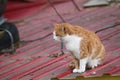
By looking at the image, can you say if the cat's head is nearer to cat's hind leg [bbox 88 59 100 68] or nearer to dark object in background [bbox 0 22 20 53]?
cat's hind leg [bbox 88 59 100 68]

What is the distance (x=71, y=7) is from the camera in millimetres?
8047

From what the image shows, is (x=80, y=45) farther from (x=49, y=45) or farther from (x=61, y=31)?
(x=49, y=45)

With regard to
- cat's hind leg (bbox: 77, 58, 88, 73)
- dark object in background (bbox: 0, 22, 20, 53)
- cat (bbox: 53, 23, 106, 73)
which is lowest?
cat's hind leg (bbox: 77, 58, 88, 73)

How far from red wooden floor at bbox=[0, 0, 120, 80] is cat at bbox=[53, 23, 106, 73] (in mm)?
104

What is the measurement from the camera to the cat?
13.4 ft

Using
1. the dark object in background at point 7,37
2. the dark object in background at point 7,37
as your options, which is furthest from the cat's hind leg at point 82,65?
the dark object in background at point 7,37

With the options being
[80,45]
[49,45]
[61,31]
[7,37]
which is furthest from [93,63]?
[7,37]

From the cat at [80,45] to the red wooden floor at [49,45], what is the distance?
0.10m

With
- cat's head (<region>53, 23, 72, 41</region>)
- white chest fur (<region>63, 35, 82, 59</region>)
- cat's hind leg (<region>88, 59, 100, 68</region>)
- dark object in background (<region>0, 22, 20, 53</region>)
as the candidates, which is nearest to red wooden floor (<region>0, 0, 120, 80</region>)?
cat's hind leg (<region>88, 59, 100, 68</region>)

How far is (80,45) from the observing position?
4.16 meters

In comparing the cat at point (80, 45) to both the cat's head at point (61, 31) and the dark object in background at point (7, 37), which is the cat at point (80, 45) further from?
the dark object in background at point (7, 37)

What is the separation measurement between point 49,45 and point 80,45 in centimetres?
194

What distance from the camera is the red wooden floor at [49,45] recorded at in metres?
4.72

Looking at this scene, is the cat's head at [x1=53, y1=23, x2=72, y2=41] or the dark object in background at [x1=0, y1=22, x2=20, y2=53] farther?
the dark object in background at [x1=0, y1=22, x2=20, y2=53]
